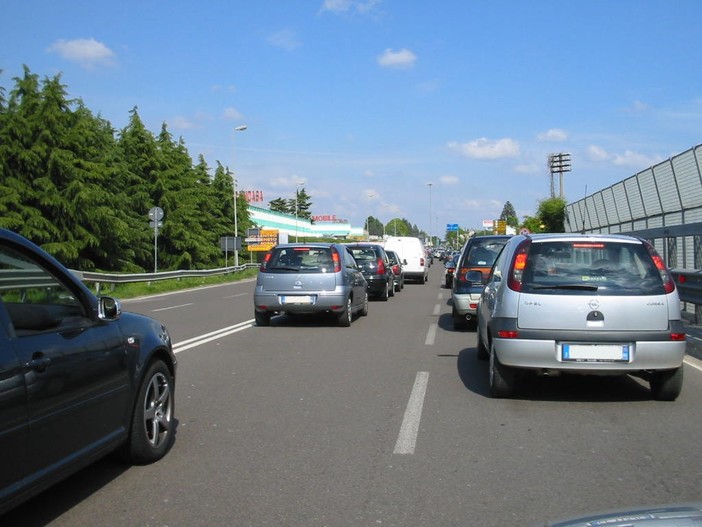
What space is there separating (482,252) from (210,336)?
5.50m

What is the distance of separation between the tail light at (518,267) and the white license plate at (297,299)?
23.3ft

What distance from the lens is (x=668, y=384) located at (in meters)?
6.98

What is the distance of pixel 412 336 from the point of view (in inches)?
493

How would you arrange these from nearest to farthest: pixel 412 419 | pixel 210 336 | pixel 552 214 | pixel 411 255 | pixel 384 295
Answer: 1. pixel 412 419
2. pixel 210 336
3. pixel 384 295
4. pixel 411 255
5. pixel 552 214

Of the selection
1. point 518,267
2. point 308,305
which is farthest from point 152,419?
point 308,305

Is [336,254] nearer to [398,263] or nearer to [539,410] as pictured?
[539,410]

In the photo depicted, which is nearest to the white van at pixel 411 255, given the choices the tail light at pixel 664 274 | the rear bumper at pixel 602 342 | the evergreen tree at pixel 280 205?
the tail light at pixel 664 274

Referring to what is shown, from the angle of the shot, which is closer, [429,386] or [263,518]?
[263,518]

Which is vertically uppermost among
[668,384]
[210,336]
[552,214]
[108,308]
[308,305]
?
[552,214]

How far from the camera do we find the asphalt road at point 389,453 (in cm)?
422

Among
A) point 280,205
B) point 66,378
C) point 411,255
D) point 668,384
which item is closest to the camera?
point 66,378

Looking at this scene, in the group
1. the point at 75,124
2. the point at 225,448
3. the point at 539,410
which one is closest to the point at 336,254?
the point at 539,410

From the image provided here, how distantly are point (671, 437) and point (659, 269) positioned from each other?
1.77 meters

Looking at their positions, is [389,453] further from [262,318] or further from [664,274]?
[262,318]
